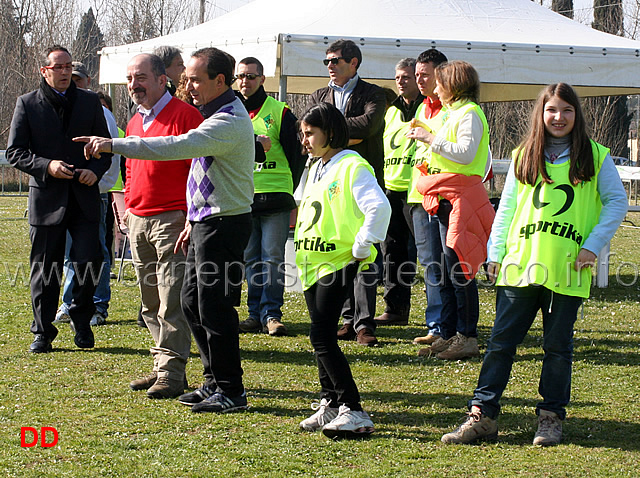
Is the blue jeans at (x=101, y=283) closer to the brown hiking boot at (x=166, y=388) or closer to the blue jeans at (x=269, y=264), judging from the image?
the blue jeans at (x=269, y=264)

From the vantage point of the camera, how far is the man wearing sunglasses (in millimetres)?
7254

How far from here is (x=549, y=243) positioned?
4566mm

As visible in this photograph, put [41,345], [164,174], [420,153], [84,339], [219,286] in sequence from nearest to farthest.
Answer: [219,286] → [164,174] → [41,345] → [84,339] → [420,153]

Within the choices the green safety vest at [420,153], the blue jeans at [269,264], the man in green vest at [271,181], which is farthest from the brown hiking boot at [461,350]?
the blue jeans at [269,264]

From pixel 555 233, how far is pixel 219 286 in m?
1.92

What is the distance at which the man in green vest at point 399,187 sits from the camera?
7750 millimetres

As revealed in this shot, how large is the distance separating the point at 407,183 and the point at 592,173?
3344 mm

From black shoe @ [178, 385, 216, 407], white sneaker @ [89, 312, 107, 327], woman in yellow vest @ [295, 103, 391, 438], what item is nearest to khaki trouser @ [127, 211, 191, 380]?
black shoe @ [178, 385, 216, 407]

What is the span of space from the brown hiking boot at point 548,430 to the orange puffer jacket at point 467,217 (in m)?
1.85

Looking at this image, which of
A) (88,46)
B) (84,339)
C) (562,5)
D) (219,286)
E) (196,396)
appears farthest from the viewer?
(88,46)

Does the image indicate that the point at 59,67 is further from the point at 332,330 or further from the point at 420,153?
the point at 332,330

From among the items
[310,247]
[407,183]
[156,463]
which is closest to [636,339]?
[407,183]

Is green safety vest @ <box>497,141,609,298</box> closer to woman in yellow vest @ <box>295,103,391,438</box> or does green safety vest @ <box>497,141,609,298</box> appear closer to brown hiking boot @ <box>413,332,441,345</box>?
woman in yellow vest @ <box>295,103,391,438</box>

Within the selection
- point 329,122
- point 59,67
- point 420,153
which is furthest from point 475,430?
point 59,67
